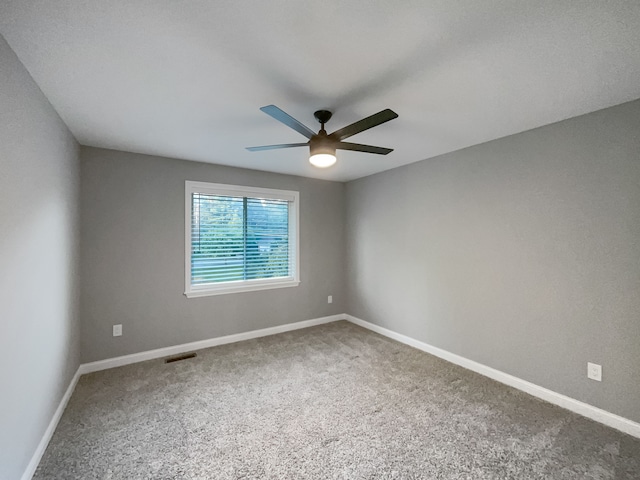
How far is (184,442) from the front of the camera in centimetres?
190

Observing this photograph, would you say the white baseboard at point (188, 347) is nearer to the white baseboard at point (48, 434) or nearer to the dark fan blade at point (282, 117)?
the white baseboard at point (48, 434)

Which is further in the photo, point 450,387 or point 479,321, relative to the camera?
point 479,321

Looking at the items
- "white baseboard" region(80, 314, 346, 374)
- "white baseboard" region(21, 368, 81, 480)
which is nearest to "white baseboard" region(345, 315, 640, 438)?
"white baseboard" region(80, 314, 346, 374)

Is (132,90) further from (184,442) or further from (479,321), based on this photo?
(479,321)

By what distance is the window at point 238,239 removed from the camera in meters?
3.59

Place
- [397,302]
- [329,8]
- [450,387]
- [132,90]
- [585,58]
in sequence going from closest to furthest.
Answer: [329,8]
[585,58]
[132,90]
[450,387]
[397,302]

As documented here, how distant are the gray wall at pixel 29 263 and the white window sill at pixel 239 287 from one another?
1.28 m

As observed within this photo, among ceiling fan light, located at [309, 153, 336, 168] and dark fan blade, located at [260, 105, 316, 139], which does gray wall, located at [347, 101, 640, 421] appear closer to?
ceiling fan light, located at [309, 153, 336, 168]

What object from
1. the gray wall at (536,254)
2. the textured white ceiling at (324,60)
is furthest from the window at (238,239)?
the gray wall at (536,254)

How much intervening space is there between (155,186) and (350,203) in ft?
9.24

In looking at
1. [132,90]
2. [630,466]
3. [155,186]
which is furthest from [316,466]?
[155,186]

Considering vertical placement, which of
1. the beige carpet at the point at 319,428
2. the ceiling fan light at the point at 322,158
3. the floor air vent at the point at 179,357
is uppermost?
the ceiling fan light at the point at 322,158

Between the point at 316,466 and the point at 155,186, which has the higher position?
the point at 155,186

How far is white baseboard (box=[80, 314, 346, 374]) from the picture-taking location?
3.00 metres
